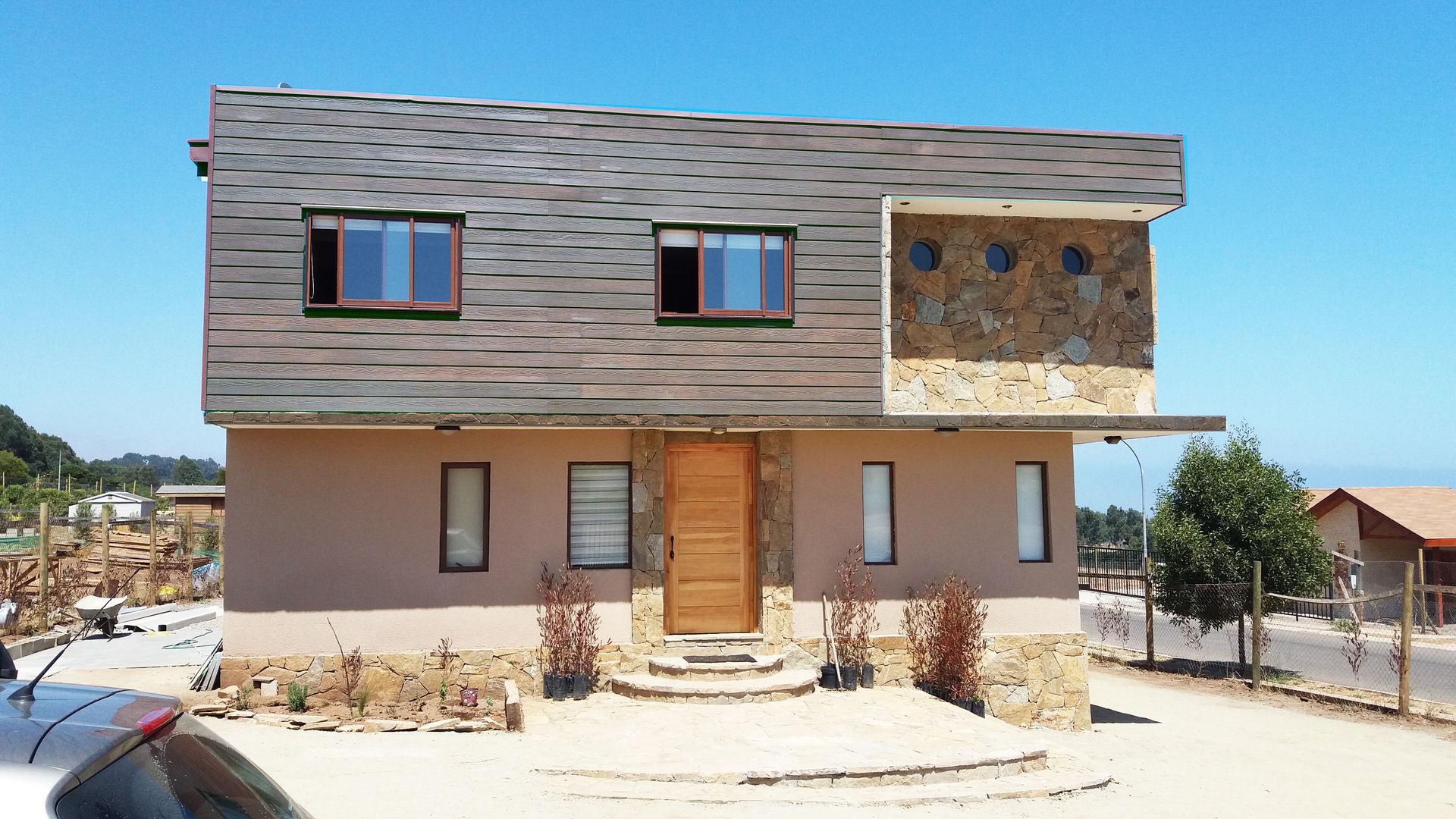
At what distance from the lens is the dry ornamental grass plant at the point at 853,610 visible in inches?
500

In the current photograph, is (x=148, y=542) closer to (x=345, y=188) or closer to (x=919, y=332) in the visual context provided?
(x=345, y=188)

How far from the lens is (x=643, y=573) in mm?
12508

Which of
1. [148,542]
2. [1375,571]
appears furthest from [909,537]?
[1375,571]

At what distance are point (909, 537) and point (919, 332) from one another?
278 cm

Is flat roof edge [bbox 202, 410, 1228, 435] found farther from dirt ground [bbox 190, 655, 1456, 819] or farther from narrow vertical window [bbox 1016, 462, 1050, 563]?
dirt ground [bbox 190, 655, 1456, 819]

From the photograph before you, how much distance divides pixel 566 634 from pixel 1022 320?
7.44m

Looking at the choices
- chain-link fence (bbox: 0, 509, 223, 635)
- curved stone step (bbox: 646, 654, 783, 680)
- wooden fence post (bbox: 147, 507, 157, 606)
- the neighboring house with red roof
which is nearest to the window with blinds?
curved stone step (bbox: 646, 654, 783, 680)

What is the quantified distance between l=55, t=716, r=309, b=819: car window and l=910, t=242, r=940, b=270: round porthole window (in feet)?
38.9

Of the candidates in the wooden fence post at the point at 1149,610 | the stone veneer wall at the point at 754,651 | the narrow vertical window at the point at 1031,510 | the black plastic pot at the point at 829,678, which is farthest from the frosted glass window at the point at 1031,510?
the wooden fence post at the point at 1149,610

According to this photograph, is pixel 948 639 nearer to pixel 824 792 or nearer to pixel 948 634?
pixel 948 634

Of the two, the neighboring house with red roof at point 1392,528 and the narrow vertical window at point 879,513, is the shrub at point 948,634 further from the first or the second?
the neighboring house with red roof at point 1392,528

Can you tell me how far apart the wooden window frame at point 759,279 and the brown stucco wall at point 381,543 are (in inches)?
87.5

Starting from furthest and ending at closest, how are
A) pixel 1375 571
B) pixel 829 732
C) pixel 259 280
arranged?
pixel 1375 571 → pixel 259 280 → pixel 829 732

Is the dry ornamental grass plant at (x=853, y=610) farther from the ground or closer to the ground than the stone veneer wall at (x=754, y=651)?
farther from the ground
